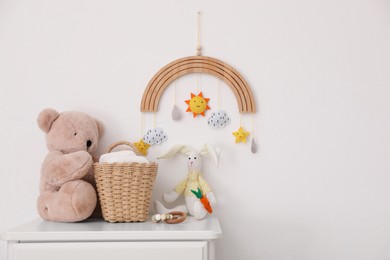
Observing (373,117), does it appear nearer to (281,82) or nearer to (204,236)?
(281,82)

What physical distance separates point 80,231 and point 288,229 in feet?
3.02

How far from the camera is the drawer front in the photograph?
4.72 feet

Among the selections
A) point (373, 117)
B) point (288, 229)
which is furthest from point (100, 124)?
point (373, 117)

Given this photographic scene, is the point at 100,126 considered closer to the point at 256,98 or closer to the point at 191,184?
the point at 191,184

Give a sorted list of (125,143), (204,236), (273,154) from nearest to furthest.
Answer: (204,236)
(125,143)
(273,154)

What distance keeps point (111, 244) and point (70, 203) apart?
0.88 feet

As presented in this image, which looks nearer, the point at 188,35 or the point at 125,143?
the point at 125,143

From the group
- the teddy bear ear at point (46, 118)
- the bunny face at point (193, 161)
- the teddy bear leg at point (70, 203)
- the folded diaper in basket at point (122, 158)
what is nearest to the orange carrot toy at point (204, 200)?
the bunny face at point (193, 161)

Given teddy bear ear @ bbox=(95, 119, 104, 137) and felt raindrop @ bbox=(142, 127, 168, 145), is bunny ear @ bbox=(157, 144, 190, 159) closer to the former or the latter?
felt raindrop @ bbox=(142, 127, 168, 145)

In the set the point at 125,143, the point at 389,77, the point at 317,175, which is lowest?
the point at 317,175

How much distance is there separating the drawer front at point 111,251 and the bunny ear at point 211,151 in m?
0.46

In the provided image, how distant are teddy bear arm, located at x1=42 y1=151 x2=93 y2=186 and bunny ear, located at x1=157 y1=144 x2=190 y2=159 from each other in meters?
0.34

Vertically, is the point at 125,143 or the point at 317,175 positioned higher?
the point at 125,143

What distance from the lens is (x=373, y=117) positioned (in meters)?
1.98
